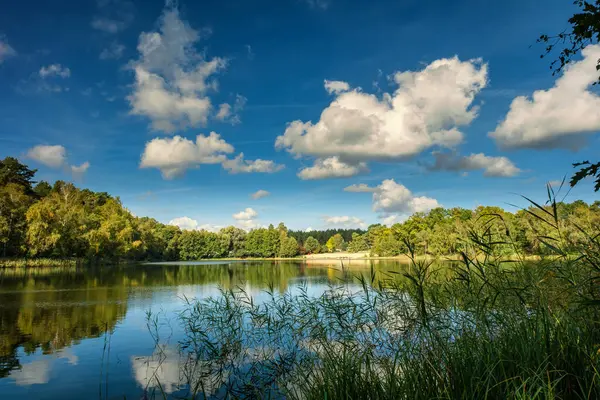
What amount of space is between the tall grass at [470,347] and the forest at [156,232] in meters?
0.50

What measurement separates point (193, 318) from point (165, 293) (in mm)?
12932

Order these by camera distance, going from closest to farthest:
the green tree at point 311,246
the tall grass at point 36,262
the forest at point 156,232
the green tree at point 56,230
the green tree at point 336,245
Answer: the forest at point 156,232 → the tall grass at point 36,262 → the green tree at point 56,230 → the green tree at point 311,246 → the green tree at point 336,245

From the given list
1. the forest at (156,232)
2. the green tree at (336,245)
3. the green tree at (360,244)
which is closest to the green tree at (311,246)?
A: the forest at (156,232)

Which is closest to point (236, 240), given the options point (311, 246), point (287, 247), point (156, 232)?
point (287, 247)

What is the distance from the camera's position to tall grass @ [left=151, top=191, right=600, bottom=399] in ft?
12.3

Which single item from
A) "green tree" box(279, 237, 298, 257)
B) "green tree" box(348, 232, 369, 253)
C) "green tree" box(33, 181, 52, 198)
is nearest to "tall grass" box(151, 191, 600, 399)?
"green tree" box(33, 181, 52, 198)

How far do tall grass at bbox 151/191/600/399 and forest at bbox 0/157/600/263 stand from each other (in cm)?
50

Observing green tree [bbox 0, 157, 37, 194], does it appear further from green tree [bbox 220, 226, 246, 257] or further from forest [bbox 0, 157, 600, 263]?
green tree [bbox 220, 226, 246, 257]

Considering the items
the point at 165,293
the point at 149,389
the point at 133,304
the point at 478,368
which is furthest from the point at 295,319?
the point at 165,293

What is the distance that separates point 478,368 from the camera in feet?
12.8

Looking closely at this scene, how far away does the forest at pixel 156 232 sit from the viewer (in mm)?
7340

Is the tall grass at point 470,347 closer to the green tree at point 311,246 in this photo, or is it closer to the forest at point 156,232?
the forest at point 156,232

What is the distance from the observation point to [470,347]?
481 cm

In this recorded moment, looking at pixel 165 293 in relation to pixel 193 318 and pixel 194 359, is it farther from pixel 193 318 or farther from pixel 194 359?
pixel 194 359
